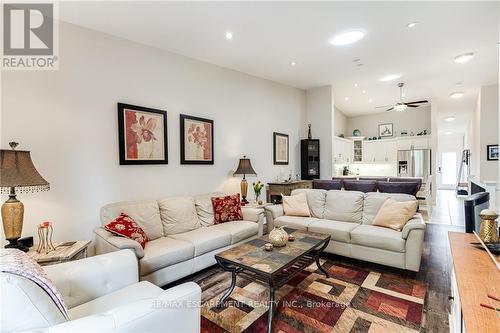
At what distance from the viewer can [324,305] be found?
2322mm

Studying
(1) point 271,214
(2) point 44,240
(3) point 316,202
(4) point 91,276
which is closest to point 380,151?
(3) point 316,202

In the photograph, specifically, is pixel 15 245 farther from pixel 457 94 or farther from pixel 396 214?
pixel 457 94

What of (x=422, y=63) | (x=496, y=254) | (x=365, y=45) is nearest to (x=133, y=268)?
(x=496, y=254)

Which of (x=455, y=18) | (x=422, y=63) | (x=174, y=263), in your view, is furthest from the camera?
(x=422, y=63)

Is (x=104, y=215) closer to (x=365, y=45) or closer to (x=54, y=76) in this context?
(x=54, y=76)

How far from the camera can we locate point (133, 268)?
6.25 ft

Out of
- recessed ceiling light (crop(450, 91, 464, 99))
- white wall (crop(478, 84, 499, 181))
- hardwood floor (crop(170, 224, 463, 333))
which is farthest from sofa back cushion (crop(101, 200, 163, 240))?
recessed ceiling light (crop(450, 91, 464, 99))

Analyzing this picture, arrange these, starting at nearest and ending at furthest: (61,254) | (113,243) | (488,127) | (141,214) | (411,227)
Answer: (61,254) → (113,243) → (411,227) → (141,214) → (488,127)

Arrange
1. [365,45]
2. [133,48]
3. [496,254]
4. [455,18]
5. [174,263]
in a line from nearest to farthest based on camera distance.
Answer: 1. [496,254]
2. [174,263]
3. [455,18]
4. [133,48]
5. [365,45]

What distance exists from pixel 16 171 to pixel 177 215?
1.68 meters

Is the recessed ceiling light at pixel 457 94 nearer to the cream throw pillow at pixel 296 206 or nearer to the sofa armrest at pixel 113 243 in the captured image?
the cream throw pillow at pixel 296 206

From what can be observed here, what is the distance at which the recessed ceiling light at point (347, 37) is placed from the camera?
3.29m

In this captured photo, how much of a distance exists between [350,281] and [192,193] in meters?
2.57

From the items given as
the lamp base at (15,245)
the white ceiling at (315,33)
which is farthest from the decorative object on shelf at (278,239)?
the white ceiling at (315,33)
